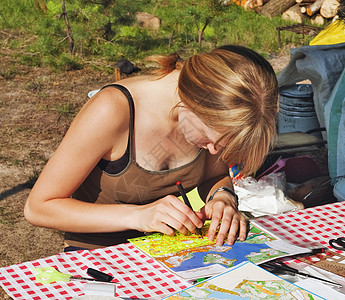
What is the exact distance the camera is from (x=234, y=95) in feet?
5.82

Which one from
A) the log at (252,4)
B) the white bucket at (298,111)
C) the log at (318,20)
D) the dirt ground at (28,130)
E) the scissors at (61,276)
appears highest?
the log at (252,4)

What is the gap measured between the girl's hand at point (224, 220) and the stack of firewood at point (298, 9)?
24.8ft

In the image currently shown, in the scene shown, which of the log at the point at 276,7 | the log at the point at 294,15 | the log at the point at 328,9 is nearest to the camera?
the log at the point at 328,9

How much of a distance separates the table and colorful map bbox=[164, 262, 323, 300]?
0.10m

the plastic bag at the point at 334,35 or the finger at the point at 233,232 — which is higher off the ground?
the plastic bag at the point at 334,35

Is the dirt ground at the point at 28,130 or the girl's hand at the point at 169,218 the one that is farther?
the dirt ground at the point at 28,130

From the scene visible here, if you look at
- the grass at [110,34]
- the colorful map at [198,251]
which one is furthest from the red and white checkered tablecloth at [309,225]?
the grass at [110,34]

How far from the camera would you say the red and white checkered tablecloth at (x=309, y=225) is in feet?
6.24

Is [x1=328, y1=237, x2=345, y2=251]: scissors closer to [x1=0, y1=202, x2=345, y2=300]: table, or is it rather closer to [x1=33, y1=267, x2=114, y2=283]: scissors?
[x1=0, y1=202, x2=345, y2=300]: table

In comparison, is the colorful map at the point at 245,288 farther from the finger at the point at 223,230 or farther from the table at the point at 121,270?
the finger at the point at 223,230

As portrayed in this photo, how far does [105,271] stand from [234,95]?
0.68 meters

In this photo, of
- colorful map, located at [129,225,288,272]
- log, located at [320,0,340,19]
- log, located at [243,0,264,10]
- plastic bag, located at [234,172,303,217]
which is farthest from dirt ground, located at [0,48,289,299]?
log, located at [243,0,264,10]

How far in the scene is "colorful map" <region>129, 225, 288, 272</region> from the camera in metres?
1.67

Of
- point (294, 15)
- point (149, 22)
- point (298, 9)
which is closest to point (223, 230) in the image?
point (149, 22)
